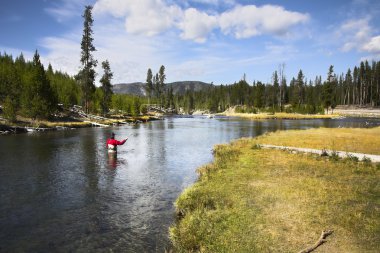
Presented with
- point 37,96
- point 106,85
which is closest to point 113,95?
point 106,85

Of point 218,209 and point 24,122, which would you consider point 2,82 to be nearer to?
point 24,122

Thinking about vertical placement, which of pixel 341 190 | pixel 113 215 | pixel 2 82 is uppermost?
pixel 2 82

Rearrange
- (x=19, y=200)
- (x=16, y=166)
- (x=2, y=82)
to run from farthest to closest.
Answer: (x=2, y=82)
(x=16, y=166)
(x=19, y=200)

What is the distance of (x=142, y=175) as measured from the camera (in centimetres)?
2380

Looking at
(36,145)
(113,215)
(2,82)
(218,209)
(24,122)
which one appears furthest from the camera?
(2,82)

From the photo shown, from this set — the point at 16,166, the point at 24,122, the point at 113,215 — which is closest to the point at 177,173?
the point at 113,215

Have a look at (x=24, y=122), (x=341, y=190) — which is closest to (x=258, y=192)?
(x=341, y=190)

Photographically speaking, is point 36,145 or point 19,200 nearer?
point 19,200

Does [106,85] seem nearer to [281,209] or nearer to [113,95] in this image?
[113,95]

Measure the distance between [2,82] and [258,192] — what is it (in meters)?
82.4

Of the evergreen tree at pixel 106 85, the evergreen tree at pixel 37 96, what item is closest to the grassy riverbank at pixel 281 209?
the evergreen tree at pixel 37 96

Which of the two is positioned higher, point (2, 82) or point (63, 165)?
point (2, 82)

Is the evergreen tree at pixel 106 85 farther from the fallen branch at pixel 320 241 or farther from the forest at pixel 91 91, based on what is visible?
the fallen branch at pixel 320 241

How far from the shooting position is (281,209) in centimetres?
1295
